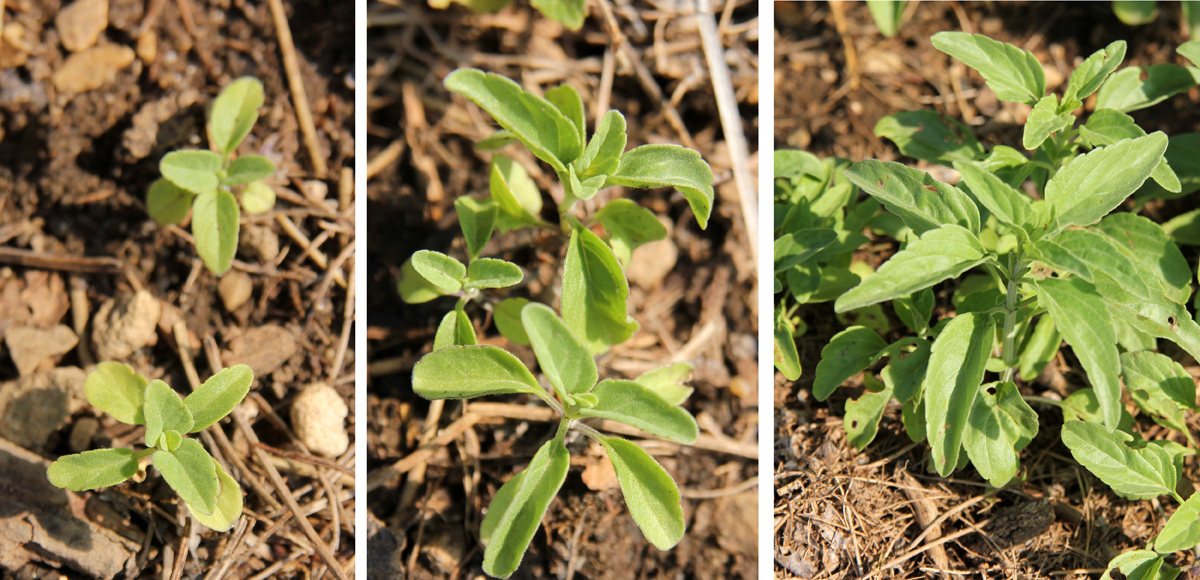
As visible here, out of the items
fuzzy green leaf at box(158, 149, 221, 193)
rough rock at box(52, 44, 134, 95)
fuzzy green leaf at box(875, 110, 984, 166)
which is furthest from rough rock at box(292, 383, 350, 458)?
fuzzy green leaf at box(875, 110, 984, 166)

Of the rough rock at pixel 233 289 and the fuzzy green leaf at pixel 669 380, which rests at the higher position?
the rough rock at pixel 233 289

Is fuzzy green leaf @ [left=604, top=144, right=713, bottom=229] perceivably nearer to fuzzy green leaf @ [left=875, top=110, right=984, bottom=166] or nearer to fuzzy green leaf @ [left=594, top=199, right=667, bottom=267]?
fuzzy green leaf @ [left=594, top=199, right=667, bottom=267]

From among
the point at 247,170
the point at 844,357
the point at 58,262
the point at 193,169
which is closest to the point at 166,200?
the point at 193,169

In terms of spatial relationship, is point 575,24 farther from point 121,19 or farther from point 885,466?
point 885,466

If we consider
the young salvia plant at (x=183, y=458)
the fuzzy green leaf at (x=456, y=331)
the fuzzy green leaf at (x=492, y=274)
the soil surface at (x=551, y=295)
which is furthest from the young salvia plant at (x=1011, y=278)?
the young salvia plant at (x=183, y=458)

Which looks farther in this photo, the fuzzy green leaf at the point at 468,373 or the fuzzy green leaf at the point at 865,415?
the fuzzy green leaf at the point at 865,415

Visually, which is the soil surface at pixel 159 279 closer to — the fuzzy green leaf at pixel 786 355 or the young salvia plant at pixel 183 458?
the young salvia plant at pixel 183 458

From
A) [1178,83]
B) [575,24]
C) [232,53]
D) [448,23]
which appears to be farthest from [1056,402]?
[232,53]

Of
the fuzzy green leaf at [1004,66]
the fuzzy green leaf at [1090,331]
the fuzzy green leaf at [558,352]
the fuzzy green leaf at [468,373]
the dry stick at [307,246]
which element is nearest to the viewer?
the fuzzy green leaf at [1090,331]
